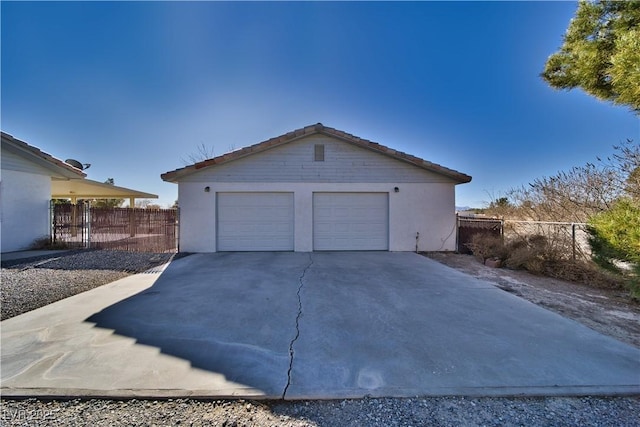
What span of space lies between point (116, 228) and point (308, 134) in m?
8.72

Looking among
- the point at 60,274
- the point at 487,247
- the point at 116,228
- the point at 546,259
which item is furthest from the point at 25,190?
the point at 546,259

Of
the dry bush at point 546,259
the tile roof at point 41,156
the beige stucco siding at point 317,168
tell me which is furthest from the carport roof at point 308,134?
the tile roof at point 41,156

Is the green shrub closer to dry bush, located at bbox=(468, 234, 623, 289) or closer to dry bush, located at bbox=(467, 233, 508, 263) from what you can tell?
dry bush, located at bbox=(468, 234, 623, 289)

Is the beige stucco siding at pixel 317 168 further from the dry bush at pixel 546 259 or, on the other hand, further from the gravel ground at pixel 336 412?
the gravel ground at pixel 336 412

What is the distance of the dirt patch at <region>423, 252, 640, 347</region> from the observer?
364 centimetres

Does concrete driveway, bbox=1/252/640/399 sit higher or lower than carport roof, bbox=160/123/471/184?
lower

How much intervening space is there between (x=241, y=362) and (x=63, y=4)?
11418mm

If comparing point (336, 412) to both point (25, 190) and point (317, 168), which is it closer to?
point (317, 168)

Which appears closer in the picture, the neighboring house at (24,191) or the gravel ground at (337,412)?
the gravel ground at (337,412)

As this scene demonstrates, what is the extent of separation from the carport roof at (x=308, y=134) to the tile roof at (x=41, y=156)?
422cm

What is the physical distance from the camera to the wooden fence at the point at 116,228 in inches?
376

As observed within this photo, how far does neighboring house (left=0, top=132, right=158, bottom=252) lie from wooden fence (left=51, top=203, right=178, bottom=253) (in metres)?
0.51

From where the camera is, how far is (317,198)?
9586mm

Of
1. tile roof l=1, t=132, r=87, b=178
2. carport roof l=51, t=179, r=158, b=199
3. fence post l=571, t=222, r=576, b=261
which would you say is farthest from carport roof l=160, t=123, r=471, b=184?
carport roof l=51, t=179, r=158, b=199
